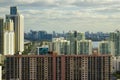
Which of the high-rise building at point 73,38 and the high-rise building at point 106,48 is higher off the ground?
the high-rise building at point 73,38

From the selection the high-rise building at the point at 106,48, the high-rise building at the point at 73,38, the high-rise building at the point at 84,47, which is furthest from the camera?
the high-rise building at the point at 106,48

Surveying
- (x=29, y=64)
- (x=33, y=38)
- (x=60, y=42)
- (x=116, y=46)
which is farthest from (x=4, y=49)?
(x=33, y=38)

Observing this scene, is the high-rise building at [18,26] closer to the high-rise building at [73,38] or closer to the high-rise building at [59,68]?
the high-rise building at [73,38]

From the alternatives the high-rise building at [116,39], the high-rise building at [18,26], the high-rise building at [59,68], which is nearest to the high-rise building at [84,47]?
the high-rise building at [116,39]

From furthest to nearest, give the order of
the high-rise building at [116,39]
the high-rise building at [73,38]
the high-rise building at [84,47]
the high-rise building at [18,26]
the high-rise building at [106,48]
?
1. the high-rise building at [18,26]
2. the high-rise building at [116,39]
3. the high-rise building at [106,48]
4. the high-rise building at [73,38]
5. the high-rise building at [84,47]

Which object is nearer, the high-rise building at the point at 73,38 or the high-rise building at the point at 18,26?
the high-rise building at the point at 73,38

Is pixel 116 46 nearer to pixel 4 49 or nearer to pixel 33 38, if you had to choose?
pixel 4 49

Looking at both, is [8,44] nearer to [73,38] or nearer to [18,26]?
[73,38]
